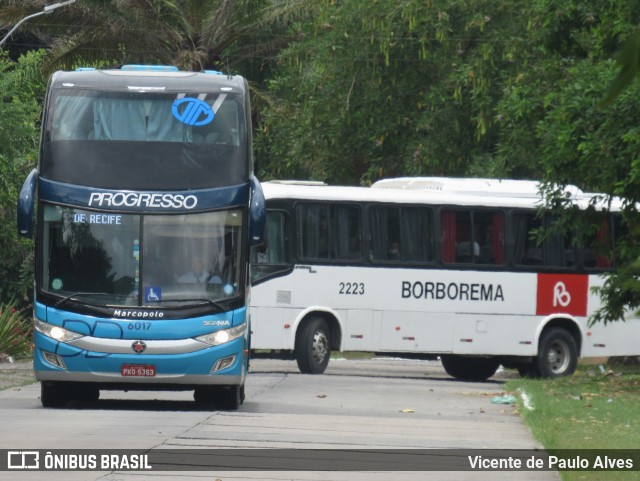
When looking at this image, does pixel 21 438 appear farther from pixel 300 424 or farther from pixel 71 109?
pixel 71 109

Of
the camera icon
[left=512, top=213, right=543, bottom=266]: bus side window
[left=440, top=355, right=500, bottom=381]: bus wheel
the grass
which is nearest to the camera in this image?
the camera icon

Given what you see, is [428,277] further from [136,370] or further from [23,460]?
[23,460]

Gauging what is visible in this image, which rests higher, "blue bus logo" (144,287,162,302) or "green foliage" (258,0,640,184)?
"green foliage" (258,0,640,184)

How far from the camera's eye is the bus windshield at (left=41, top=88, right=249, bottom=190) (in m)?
15.3

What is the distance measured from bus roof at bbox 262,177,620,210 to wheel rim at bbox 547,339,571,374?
2.73 m

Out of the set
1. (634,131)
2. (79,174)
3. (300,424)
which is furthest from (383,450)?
(634,131)

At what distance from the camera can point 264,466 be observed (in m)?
9.56

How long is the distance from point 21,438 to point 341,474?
330 centimetres

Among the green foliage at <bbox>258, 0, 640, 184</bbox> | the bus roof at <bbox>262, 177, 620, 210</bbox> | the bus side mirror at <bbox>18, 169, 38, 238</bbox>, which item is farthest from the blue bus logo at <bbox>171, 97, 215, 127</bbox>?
the green foliage at <bbox>258, 0, 640, 184</bbox>

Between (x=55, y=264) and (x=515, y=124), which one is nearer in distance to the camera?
(x=55, y=264)

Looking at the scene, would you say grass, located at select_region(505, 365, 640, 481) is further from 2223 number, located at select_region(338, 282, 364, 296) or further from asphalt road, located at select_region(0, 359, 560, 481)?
2223 number, located at select_region(338, 282, 364, 296)

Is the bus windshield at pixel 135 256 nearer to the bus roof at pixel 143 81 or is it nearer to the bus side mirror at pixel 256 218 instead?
the bus side mirror at pixel 256 218

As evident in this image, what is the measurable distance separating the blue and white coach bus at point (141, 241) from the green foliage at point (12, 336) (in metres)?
9.52

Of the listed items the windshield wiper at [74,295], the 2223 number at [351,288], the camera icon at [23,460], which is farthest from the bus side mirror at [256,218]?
the 2223 number at [351,288]
